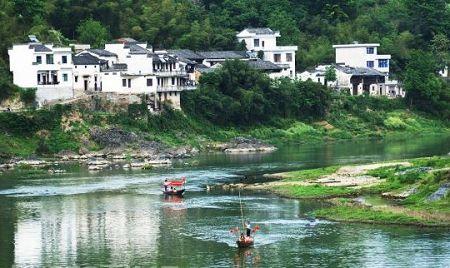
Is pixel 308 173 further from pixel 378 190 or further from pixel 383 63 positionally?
pixel 383 63

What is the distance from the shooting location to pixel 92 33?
343 ft

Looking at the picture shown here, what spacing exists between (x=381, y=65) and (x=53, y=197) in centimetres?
5688

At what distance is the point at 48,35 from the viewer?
100188 millimetres

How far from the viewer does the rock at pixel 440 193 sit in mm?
57838

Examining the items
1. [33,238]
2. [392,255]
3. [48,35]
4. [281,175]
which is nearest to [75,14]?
[48,35]

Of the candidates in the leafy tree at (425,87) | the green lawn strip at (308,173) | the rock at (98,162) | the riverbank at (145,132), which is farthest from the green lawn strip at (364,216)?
the leafy tree at (425,87)

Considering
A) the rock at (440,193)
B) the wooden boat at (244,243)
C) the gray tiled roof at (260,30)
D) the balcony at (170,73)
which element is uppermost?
the gray tiled roof at (260,30)

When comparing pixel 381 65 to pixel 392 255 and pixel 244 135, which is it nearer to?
pixel 244 135

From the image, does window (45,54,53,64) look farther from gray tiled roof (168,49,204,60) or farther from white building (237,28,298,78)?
white building (237,28,298,78)

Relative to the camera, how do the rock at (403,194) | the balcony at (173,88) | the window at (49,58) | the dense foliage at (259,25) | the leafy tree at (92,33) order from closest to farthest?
the rock at (403,194) < the window at (49,58) < the balcony at (173,88) < the dense foliage at (259,25) < the leafy tree at (92,33)

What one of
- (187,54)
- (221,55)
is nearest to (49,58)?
(187,54)

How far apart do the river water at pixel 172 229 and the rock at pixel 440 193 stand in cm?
390

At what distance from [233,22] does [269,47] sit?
25.5ft

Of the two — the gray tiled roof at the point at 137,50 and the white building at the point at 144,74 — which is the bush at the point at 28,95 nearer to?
the white building at the point at 144,74
